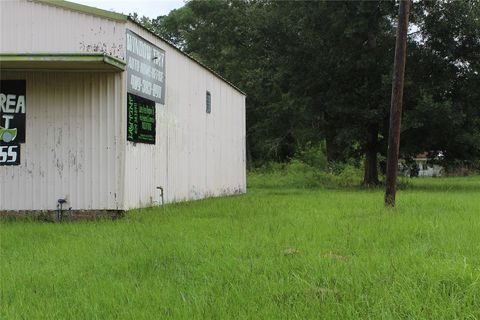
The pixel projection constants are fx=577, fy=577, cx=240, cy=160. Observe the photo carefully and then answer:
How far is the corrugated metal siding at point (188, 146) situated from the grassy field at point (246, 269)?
267cm

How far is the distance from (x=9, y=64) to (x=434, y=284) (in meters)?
9.59

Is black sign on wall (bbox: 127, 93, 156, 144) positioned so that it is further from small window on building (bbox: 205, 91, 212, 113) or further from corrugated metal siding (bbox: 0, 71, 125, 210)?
small window on building (bbox: 205, 91, 212, 113)

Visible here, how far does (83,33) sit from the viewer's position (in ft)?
40.2

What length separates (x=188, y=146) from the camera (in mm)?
17141

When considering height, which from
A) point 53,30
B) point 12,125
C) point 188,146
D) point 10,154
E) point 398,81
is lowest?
point 10,154

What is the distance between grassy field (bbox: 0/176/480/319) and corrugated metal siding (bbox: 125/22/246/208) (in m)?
2.67

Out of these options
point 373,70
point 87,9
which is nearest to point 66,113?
point 87,9

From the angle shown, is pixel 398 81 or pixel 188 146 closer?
pixel 398 81

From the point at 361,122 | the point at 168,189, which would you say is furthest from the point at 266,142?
the point at 168,189

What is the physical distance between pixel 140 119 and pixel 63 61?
2.61m

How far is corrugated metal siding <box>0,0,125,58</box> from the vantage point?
40.1ft

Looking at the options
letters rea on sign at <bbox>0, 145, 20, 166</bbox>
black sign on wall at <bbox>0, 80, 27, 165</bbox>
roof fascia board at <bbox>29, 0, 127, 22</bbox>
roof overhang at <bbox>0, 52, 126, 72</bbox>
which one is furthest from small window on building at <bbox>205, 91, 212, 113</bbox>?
letters rea on sign at <bbox>0, 145, 20, 166</bbox>

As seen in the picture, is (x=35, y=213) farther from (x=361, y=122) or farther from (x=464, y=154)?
(x=464, y=154)

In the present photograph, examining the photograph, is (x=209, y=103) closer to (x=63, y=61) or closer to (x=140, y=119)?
(x=140, y=119)
